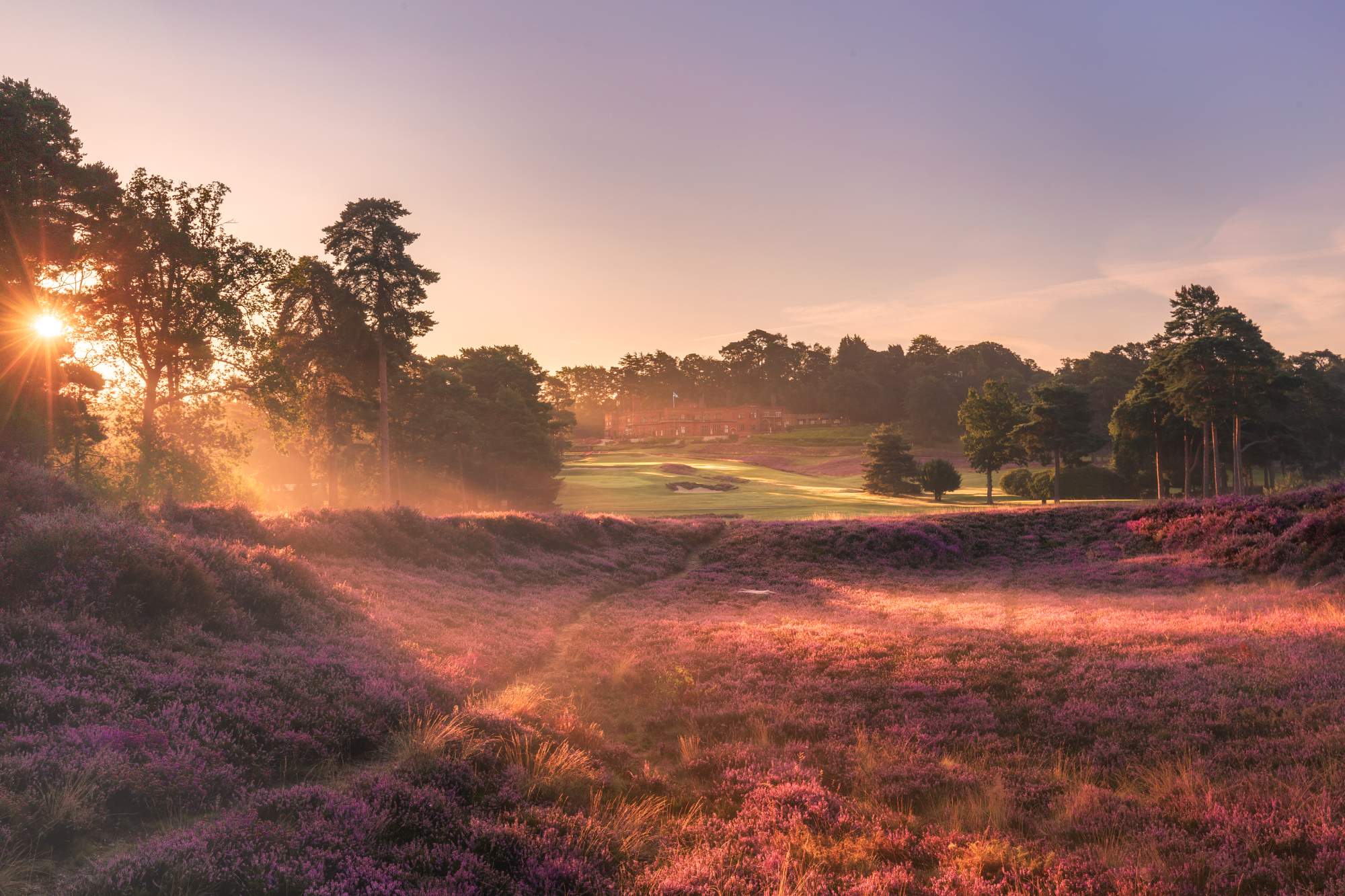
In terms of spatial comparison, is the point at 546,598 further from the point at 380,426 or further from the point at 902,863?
the point at 380,426

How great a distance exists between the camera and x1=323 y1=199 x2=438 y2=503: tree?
41156 millimetres

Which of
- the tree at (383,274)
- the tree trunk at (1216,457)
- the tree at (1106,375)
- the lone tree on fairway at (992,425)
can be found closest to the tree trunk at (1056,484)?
the lone tree on fairway at (992,425)

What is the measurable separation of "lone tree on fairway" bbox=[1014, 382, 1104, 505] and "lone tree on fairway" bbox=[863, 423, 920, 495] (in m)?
10.5

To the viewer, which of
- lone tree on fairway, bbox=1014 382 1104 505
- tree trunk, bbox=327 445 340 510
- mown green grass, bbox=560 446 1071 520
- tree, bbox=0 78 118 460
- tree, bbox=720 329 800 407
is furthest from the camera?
tree, bbox=720 329 800 407

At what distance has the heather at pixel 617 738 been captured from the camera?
216 inches

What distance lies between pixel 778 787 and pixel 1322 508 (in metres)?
24.8

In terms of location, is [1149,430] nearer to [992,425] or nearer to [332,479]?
[992,425]

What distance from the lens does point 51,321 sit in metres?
25.9

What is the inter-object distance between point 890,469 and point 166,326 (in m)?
58.9

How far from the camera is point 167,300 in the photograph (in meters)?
30.0

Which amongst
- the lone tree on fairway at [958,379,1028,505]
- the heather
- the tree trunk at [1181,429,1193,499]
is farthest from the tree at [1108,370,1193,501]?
the heather

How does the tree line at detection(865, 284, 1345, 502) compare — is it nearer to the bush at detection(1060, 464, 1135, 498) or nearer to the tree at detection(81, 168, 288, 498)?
the bush at detection(1060, 464, 1135, 498)

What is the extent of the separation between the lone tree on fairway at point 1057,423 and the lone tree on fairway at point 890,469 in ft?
34.5

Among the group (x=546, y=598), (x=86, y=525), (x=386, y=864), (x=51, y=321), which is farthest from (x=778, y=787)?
(x=51, y=321)
